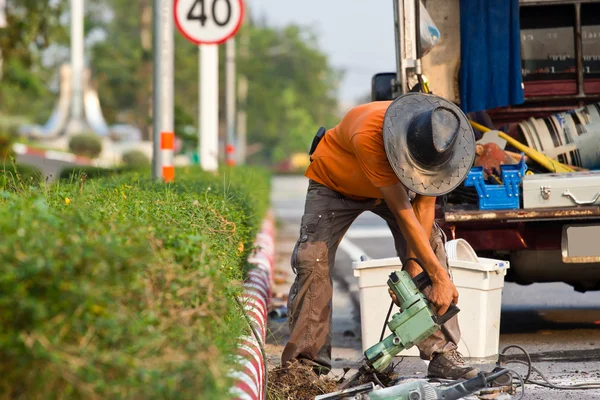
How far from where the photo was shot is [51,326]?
10.3ft

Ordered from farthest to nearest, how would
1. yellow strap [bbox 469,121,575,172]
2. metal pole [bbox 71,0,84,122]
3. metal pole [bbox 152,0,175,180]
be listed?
metal pole [bbox 71,0,84,122], metal pole [bbox 152,0,175,180], yellow strap [bbox 469,121,575,172]

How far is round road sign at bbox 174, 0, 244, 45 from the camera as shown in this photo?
11156mm

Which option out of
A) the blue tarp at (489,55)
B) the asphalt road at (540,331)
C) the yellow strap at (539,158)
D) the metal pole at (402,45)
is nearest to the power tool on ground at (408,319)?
the asphalt road at (540,331)

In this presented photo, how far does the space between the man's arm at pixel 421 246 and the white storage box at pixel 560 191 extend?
2.04 metres

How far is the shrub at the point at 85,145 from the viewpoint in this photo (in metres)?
44.4

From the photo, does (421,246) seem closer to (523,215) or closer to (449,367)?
(449,367)

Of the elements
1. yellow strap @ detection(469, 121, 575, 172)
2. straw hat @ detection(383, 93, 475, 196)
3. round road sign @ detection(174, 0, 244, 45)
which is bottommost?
yellow strap @ detection(469, 121, 575, 172)

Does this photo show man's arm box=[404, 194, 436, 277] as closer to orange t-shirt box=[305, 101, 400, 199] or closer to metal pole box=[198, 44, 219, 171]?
orange t-shirt box=[305, 101, 400, 199]

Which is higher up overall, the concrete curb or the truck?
the truck

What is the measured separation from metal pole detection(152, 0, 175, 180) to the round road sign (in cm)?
139

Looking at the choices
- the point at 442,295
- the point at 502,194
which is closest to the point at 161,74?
the point at 502,194

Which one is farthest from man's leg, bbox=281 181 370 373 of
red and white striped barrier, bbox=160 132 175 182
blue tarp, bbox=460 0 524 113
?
red and white striped barrier, bbox=160 132 175 182

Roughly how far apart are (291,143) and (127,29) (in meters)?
19.0

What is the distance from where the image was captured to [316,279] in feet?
20.0
